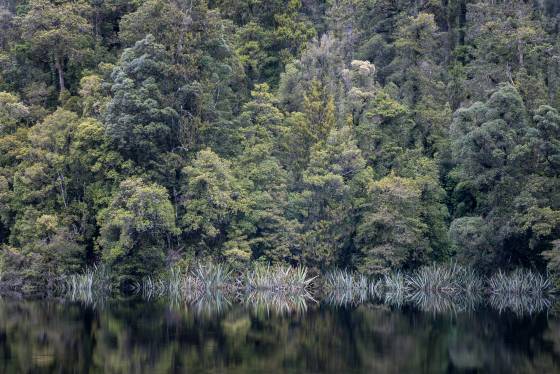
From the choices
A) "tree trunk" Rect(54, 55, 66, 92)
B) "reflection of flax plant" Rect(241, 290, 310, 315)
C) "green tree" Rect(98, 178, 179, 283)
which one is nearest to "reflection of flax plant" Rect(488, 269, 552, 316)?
"reflection of flax plant" Rect(241, 290, 310, 315)

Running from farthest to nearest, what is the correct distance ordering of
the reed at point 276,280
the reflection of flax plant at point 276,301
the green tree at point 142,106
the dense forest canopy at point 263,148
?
the green tree at point 142,106 → the reed at point 276,280 → the dense forest canopy at point 263,148 → the reflection of flax plant at point 276,301

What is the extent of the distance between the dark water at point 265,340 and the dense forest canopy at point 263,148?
14.4 ft

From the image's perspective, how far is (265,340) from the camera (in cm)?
2247

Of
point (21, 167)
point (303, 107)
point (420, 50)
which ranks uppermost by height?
point (420, 50)

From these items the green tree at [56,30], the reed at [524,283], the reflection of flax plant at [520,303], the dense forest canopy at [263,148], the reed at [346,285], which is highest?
the green tree at [56,30]

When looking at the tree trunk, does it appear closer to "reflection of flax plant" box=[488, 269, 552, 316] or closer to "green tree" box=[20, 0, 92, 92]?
"green tree" box=[20, 0, 92, 92]

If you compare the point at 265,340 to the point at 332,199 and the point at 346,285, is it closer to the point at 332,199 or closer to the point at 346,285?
the point at 346,285

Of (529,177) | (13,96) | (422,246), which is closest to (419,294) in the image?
(422,246)

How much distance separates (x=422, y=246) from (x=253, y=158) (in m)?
8.91

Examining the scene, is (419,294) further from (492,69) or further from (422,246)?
(492,69)

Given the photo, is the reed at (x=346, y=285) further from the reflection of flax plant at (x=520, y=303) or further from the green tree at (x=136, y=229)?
the green tree at (x=136, y=229)

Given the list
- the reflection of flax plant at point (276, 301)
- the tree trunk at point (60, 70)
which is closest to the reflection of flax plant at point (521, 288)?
the reflection of flax plant at point (276, 301)

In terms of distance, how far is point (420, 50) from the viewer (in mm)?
41531

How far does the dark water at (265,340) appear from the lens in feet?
61.9
